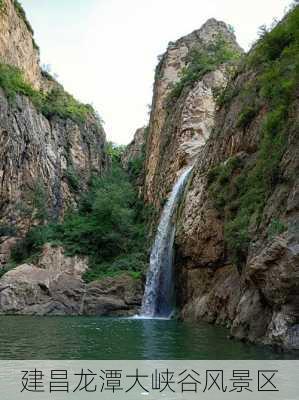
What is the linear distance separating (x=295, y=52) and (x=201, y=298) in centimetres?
1040

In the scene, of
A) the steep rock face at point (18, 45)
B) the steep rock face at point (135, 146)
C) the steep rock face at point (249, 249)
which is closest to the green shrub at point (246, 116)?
the steep rock face at point (249, 249)

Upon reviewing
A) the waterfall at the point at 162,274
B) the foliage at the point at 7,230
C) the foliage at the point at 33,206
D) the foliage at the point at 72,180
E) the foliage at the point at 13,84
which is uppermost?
the foliage at the point at 13,84

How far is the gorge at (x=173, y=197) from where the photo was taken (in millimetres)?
12539

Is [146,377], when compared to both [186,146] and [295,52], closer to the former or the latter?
[295,52]

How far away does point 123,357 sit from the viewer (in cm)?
899

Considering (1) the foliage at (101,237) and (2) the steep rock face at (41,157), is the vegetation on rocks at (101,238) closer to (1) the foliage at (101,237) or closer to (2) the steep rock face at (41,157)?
(1) the foliage at (101,237)

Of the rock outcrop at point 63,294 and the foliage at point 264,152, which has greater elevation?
the foliage at point 264,152

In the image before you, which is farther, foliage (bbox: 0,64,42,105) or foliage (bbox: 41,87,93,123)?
foliage (bbox: 41,87,93,123)

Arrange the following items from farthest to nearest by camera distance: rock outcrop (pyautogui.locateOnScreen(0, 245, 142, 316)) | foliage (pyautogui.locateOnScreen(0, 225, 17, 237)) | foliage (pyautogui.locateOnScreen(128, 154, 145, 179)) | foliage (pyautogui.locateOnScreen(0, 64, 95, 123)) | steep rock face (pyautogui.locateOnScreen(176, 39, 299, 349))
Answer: foliage (pyautogui.locateOnScreen(128, 154, 145, 179)) → foliage (pyautogui.locateOnScreen(0, 64, 95, 123)) → foliage (pyautogui.locateOnScreen(0, 225, 17, 237)) → rock outcrop (pyautogui.locateOnScreen(0, 245, 142, 316)) → steep rock face (pyautogui.locateOnScreen(176, 39, 299, 349))

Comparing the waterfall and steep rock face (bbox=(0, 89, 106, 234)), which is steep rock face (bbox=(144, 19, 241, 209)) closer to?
the waterfall

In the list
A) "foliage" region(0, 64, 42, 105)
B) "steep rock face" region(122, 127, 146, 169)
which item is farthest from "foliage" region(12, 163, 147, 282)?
"steep rock face" region(122, 127, 146, 169)

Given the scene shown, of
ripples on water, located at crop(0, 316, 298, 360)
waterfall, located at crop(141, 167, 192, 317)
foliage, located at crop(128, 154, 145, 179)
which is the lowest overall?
ripples on water, located at crop(0, 316, 298, 360)

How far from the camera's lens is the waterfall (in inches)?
936

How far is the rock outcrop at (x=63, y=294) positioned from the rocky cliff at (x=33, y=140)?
165 inches
